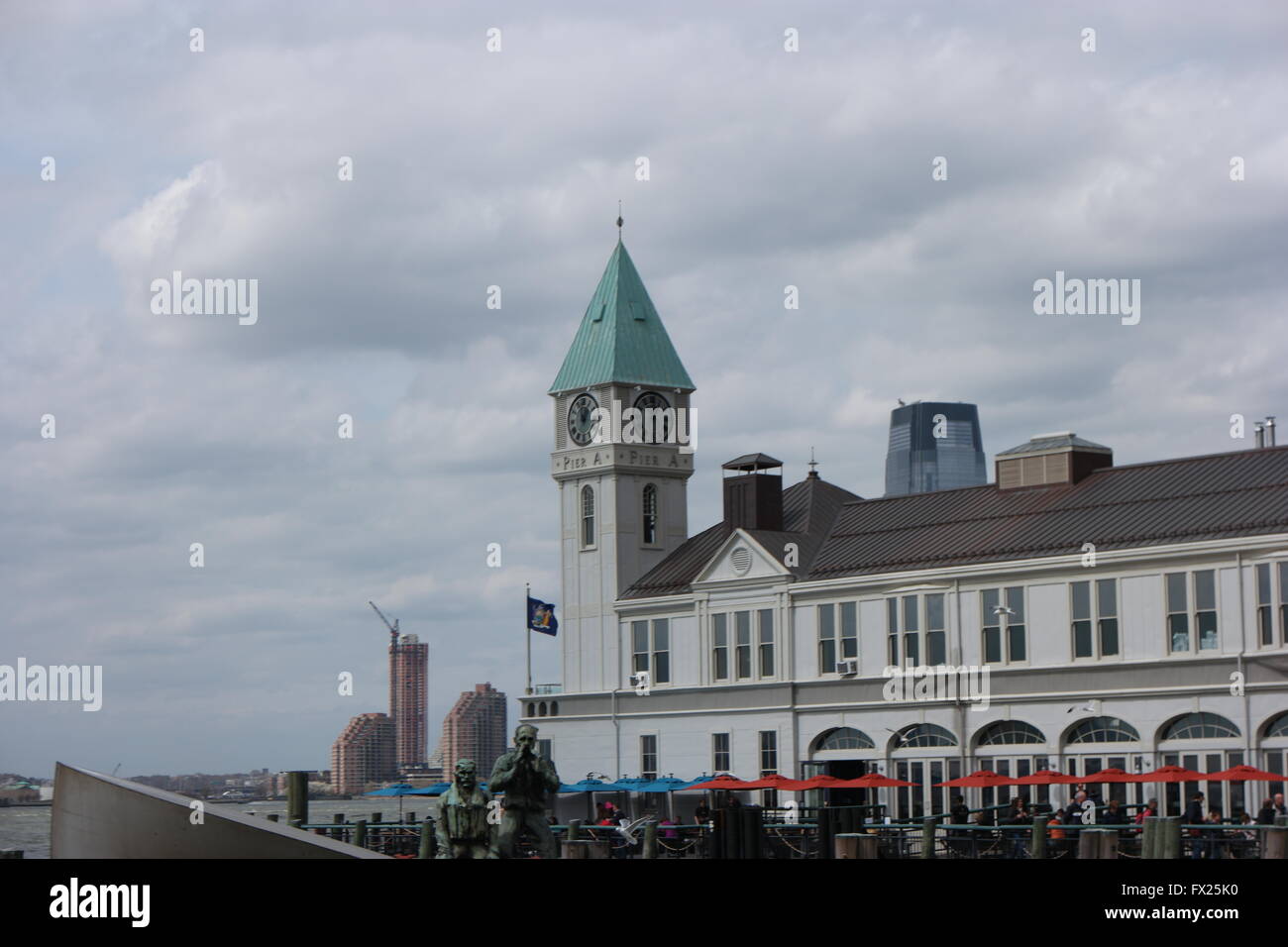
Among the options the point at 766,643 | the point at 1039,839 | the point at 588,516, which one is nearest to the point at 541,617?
the point at 588,516

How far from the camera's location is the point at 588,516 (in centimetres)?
8150

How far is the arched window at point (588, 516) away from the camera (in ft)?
266

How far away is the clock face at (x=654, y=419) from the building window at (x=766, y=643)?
1162cm

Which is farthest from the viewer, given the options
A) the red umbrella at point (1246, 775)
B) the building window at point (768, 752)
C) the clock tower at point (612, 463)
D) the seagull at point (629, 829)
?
the clock tower at point (612, 463)

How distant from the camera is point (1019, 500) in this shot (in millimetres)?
68438

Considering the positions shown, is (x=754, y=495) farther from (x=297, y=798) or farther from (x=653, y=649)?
(x=297, y=798)

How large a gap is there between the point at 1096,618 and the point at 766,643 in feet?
44.9

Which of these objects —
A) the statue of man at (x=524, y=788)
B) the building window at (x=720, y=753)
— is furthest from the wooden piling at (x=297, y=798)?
the statue of man at (x=524, y=788)

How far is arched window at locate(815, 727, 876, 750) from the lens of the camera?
227 ft

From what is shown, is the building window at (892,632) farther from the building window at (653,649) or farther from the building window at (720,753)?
the building window at (653,649)

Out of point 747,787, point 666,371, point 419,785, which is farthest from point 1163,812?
point 666,371

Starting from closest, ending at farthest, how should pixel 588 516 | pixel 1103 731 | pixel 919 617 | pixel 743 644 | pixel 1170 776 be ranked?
1. pixel 1170 776
2. pixel 1103 731
3. pixel 919 617
4. pixel 743 644
5. pixel 588 516
